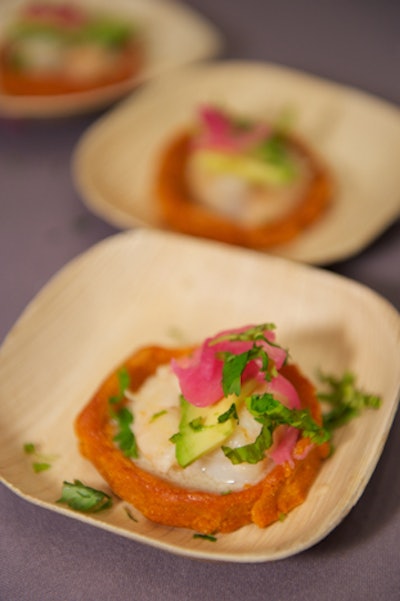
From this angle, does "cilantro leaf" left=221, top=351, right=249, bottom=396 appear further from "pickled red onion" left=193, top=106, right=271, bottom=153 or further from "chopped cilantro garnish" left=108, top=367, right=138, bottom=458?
"pickled red onion" left=193, top=106, right=271, bottom=153

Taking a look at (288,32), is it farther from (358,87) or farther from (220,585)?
(220,585)

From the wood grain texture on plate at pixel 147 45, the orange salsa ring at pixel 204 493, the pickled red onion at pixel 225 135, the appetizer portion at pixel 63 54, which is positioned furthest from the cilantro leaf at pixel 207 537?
the appetizer portion at pixel 63 54

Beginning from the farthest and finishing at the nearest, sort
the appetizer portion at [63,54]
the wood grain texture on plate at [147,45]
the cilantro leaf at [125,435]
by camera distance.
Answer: the appetizer portion at [63,54] → the wood grain texture on plate at [147,45] → the cilantro leaf at [125,435]

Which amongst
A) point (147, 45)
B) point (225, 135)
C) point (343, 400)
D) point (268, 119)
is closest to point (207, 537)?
point (343, 400)

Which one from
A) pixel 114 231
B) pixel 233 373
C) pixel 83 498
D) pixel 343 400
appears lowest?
pixel 114 231

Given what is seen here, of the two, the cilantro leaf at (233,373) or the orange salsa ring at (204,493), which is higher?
the cilantro leaf at (233,373)

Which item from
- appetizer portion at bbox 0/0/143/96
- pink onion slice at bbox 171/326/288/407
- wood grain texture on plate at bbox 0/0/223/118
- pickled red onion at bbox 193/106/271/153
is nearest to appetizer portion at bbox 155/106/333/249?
pickled red onion at bbox 193/106/271/153

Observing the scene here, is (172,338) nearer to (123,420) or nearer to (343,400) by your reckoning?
(123,420)

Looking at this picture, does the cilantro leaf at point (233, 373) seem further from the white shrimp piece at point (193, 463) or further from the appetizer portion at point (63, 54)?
the appetizer portion at point (63, 54)
